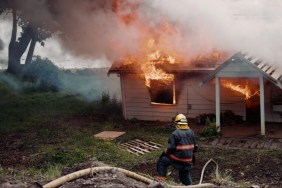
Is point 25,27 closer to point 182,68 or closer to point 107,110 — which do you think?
point 107,110

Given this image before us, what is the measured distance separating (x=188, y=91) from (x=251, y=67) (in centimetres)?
347

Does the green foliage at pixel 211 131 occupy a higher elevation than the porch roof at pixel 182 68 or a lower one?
lower

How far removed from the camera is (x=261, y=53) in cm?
1432

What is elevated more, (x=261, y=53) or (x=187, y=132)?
(x=261, y=53)

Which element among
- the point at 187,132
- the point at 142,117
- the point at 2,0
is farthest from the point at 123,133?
the point at 2,0

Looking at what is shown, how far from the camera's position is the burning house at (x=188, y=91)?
15297mm

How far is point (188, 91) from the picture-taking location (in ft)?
53.7

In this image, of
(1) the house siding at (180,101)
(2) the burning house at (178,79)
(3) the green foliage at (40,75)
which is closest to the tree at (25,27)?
(3) the green foliage at (40,75)

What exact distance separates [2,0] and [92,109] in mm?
6184

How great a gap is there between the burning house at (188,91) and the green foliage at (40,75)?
27.2 feet

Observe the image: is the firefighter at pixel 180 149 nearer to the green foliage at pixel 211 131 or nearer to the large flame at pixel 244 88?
the green foliage at pixel 211 131

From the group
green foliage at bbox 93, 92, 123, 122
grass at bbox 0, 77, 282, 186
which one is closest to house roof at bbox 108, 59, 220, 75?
grass at bbox 0, 77, 282, 186

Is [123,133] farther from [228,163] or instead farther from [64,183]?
[64,183]

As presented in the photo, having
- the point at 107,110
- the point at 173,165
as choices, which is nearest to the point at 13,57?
the point at 107,110
